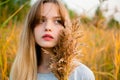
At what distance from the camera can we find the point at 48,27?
198 cm

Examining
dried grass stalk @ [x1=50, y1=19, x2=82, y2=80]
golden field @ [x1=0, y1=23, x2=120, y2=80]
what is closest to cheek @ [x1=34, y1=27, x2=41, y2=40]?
golden field @ [x1=0, y1=23, x2=120, y2=80]

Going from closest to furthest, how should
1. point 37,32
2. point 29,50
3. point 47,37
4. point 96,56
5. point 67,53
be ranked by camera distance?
point 67,53 < point 47,37 < point 37,32 < point 29,50 < point 96,56

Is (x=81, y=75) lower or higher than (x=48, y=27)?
lower

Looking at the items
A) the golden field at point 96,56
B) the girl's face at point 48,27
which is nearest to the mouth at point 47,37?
the girl's face at point 48,27

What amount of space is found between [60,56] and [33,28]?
2.93 ft

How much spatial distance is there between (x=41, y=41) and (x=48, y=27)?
0.31 feet

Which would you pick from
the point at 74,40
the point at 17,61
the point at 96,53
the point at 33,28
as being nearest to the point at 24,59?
the point at 17,61

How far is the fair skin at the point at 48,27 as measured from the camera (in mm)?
1979

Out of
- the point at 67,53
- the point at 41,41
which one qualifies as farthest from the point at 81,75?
the point at 67,53

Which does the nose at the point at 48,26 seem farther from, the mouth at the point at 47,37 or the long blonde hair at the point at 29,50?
the long blonde hair at the point at 29,50

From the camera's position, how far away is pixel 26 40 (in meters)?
2.30

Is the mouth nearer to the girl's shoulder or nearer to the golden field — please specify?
the girl's shoulder

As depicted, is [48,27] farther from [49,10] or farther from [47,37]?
[49,10]

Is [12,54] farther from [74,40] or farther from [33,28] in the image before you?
[74,40]
